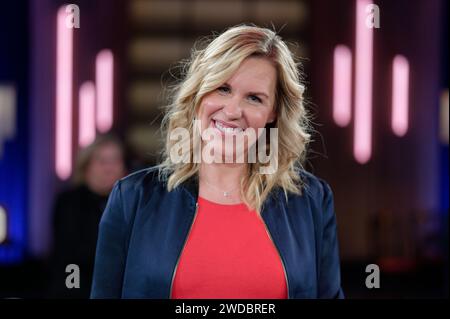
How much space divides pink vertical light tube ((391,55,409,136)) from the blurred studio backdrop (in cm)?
1

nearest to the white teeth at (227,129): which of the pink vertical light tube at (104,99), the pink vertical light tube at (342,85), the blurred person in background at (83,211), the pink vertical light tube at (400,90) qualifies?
the blurred person in background at (83,211)

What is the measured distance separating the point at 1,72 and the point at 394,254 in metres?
2.81

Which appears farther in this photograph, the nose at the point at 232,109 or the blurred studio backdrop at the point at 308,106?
the blurred studio backdrop at the point at 308,106

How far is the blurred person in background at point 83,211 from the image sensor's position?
1591mm

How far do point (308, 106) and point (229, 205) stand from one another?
1602 millimetres

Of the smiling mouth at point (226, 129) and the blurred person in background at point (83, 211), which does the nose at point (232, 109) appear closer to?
the smiling mouth at point (226, 129)

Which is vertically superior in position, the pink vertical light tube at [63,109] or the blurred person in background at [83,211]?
the pink vertical light tube at [63,109]

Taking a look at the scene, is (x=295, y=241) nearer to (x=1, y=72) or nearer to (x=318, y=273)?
(x=318, y=273)

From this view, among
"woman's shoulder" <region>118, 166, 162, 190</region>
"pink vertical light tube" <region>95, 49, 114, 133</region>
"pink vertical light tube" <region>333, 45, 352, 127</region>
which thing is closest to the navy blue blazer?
"woman's shoulder" <region>118, 166, 162, 190</region>

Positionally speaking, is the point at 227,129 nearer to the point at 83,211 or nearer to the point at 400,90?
the point at 83,211

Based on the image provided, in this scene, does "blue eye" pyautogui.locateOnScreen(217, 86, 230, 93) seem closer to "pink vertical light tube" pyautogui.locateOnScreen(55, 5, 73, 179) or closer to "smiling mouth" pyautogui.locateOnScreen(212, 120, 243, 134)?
"smiling mouth" pyautogui.locateOnScreen(212, 120, 243, 134)

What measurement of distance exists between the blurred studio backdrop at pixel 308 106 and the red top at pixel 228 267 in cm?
93

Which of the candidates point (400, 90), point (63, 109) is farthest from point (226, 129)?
point (400, 90)
